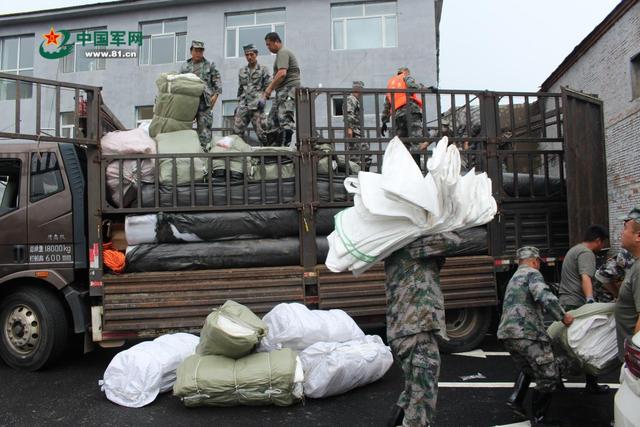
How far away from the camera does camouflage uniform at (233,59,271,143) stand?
6.71m

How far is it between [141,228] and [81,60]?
16.1 meters

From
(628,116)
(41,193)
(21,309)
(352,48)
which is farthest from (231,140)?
(352,48)

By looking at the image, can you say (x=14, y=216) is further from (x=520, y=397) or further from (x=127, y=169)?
(x=520, y=397)

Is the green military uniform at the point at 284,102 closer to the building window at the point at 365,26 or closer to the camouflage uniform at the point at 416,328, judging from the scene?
the camouflage uniform at the point at 416,328

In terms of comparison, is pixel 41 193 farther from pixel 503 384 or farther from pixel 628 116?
pixel 628 116

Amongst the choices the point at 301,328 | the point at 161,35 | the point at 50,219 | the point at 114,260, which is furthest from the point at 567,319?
the point at 161,35

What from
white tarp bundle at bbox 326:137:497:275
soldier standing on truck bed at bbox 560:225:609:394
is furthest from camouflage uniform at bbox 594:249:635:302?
white tarp bundle at bbox 326:137:497:275

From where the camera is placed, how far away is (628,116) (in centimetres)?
1198

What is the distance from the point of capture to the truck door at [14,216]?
503 centimetres

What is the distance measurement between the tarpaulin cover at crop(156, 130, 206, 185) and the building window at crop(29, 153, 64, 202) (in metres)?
1.06

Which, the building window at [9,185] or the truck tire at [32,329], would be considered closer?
the truck tire at [32,329]

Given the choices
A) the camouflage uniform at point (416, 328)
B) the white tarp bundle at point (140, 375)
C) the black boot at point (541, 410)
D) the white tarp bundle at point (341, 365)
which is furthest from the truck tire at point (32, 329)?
the black boot at point (541, 410)

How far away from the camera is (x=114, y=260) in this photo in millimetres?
4977

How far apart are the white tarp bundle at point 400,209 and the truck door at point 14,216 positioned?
361 cm
